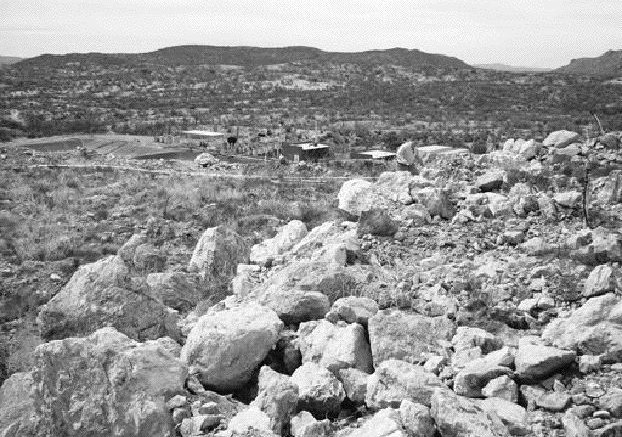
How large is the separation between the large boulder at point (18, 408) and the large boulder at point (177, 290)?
3.28 metres

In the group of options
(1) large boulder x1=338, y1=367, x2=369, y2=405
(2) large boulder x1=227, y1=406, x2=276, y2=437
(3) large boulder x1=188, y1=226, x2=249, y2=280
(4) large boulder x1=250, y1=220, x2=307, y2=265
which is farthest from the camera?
(4) large boulder x1=250, y1=220, x2=307, y2=265

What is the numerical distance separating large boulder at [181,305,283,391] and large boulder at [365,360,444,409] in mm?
1233

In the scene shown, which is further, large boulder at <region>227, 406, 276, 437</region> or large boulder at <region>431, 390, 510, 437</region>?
large boulder at <region>227, 406, 276, 437</region>

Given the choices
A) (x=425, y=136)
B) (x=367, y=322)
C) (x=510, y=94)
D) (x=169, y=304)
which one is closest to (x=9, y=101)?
(x=425, y=136)

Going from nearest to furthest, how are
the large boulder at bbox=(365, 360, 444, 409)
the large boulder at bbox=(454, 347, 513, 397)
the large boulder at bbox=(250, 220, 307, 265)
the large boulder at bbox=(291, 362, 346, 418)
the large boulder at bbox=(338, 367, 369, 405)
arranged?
the large boulder at bbox=(365, 360, 444, 409) < the large boulder at bbox=(454, 347, 513, 397) < the large boulder at bbox=(291, 362, 346, 418) < the large boulder at bbox=(338, 367, 369, 405) < the large boulder at bbox=(250, 220, 307, 265)

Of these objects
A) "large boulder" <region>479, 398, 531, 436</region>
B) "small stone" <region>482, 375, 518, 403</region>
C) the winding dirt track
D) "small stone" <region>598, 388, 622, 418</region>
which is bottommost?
the winding dirt track

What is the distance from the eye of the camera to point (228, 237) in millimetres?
10234

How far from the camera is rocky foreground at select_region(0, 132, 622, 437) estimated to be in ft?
16.7

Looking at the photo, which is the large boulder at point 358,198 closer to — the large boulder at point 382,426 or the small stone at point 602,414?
the large boulder at point 382,426

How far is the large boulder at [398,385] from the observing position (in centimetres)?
509

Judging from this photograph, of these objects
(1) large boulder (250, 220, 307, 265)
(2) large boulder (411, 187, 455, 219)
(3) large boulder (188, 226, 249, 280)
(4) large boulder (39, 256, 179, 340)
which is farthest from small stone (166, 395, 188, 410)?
(2) large boulder (411, 187, 455, 219)

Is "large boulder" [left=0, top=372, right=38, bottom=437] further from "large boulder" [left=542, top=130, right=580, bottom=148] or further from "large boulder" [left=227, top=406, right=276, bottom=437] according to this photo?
"large boulder" [left=542, top=130, right=580, bottom=148]

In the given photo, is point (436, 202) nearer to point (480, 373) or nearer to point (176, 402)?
point (480, 373)

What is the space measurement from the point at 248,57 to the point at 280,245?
95.7m
